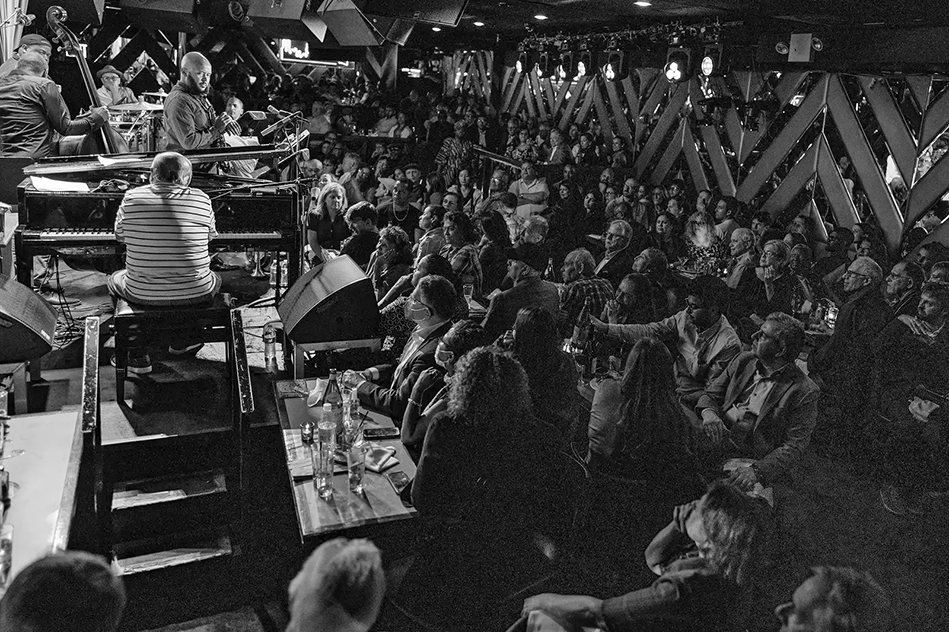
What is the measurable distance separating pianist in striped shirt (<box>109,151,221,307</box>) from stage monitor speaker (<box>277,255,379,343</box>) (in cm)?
60

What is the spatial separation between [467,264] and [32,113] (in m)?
3.37

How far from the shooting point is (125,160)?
4781 mm

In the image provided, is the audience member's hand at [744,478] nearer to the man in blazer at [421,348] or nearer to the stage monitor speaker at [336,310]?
the man in blazer at [421,348]

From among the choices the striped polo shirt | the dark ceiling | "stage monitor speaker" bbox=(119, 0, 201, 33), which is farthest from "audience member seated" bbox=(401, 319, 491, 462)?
"stage monitor speaker" bbox=(119, 0, 201, 33)

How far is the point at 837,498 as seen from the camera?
3840 millimetres

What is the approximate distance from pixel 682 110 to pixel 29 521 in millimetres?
9715

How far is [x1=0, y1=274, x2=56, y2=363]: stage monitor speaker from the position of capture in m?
3.60

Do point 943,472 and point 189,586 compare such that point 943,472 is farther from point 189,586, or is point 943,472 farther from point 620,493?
point 189,586

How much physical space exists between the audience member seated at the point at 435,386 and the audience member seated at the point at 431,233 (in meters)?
1.85

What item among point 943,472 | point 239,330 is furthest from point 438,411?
point 943,472

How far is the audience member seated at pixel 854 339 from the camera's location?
420cm

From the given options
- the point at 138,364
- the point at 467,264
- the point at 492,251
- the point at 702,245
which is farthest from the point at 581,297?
the point at 138,364

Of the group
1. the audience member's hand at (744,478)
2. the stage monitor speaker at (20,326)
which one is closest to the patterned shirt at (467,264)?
the audience member's hand at (744,478)

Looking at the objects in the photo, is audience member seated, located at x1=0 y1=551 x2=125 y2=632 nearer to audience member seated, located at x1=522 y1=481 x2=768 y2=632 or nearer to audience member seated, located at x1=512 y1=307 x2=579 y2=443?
audience member seated, located at x1=522 y1=481 x2=768 y2=632
